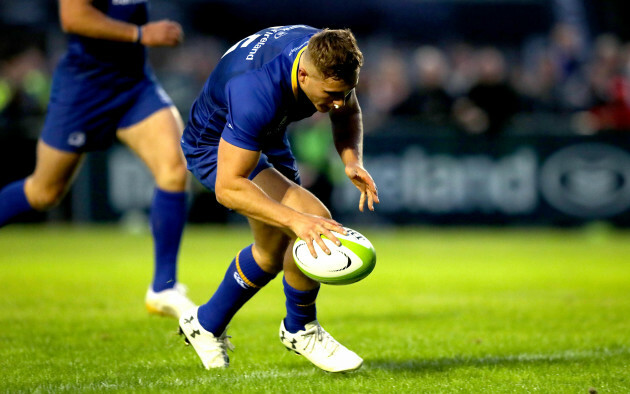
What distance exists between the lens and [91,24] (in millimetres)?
6539

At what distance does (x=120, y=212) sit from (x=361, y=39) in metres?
7.74

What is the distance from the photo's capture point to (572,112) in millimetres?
15812

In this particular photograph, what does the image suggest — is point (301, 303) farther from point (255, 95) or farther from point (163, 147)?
point (163, 147)

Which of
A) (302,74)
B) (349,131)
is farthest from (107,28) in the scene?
(302,74)

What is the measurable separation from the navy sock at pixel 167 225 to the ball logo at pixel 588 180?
913 cm

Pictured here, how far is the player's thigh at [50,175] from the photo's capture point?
6.75m

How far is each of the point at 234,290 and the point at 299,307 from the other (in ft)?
1.26

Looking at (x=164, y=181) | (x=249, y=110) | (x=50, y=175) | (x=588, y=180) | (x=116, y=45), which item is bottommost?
(x=588, y=180)

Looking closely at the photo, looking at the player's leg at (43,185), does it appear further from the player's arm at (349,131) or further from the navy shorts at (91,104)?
the player's arm at (349,131)

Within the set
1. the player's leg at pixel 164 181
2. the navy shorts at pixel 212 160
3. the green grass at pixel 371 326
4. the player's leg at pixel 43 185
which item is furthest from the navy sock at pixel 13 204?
the navy shorts at pixel 212 160

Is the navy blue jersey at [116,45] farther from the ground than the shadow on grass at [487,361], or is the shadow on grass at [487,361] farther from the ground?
the navy blue jersey at [116,45]

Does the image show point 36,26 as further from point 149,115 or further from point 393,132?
point 149,115

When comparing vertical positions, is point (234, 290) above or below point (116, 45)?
below

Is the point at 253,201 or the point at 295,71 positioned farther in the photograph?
the point at 295,71
